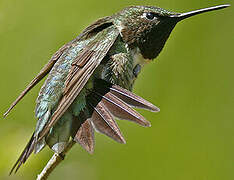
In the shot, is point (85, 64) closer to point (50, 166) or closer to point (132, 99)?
point (132, 99)

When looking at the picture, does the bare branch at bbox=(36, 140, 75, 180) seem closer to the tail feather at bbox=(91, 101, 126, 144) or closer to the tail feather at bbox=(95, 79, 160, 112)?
the tail feather at bbox=(91, 101, 126, 144)

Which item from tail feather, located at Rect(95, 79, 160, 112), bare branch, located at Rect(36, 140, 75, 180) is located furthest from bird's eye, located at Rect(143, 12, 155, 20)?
bare branch, located at Rect(36, 140, 75, 180)

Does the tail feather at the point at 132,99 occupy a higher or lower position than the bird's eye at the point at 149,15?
lower

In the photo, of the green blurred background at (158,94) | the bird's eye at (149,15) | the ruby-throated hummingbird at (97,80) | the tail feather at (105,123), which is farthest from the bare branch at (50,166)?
the bird's eye at (149,15)

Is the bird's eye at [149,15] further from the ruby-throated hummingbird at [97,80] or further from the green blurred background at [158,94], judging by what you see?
the green blurred background at [158,94]

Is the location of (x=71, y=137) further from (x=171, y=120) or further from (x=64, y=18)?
(x=64, y=18)

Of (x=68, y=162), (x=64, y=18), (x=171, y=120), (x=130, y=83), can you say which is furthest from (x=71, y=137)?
(x=64, y=18)
